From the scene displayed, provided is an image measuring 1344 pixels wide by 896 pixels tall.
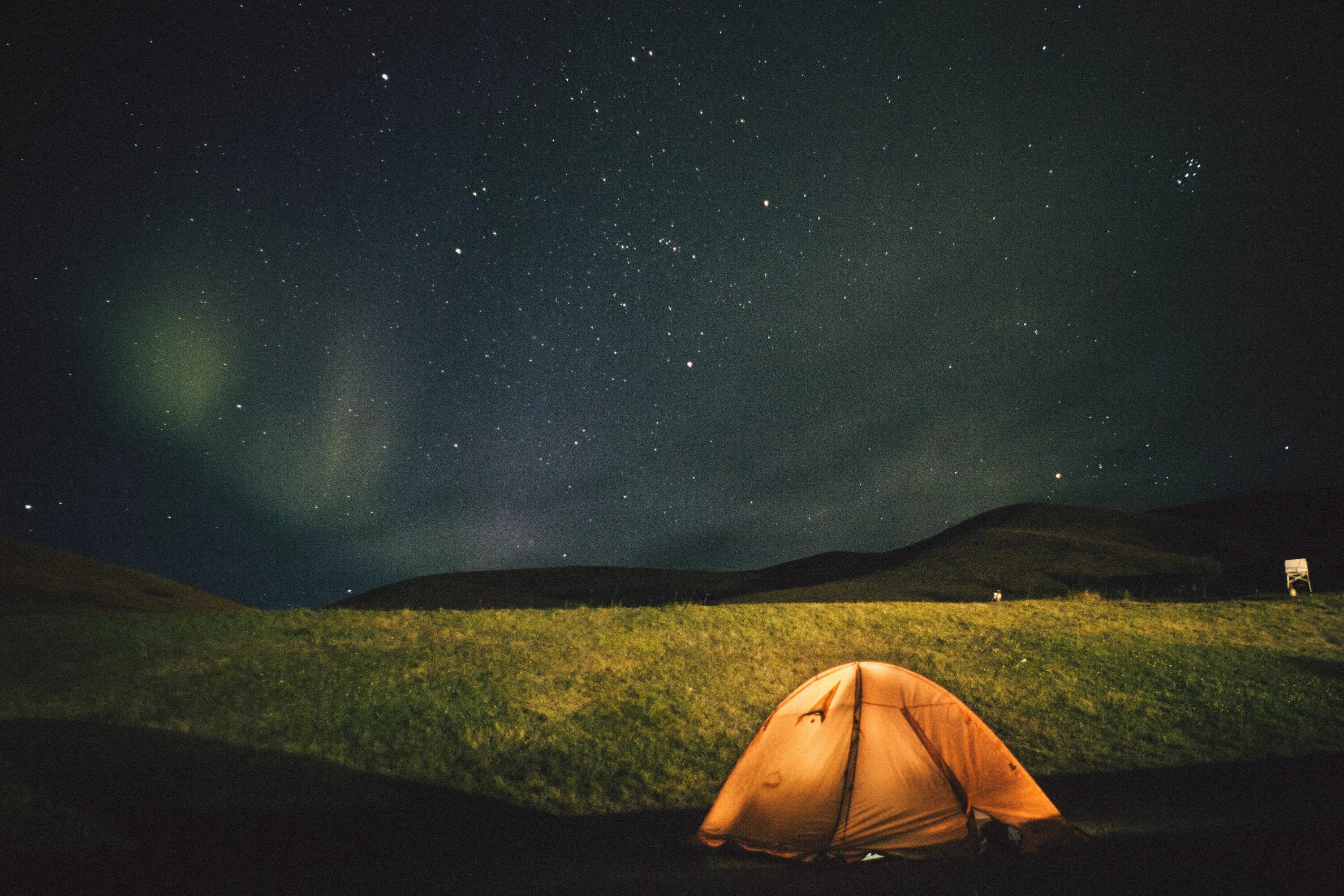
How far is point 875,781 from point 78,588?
165ft

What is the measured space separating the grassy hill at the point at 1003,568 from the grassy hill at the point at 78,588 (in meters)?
12.2

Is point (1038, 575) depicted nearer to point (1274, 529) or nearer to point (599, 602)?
point (599, 602)

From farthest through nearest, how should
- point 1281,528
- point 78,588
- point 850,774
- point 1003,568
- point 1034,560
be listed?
point 1281,528
point 1034,560
point 1003,568
point 78,588
point 850,774

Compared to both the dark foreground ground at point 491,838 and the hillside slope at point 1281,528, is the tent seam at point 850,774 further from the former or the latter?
the hillside slope at point 1281,528

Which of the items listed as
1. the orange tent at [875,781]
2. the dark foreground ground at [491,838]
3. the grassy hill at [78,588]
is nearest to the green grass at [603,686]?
the dark foreground ground at [491,838]

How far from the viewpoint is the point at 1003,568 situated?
55562mm

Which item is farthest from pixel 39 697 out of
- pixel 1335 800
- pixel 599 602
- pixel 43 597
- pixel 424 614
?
pixel 599 602

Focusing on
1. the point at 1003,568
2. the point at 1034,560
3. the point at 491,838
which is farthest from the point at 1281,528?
the point at 491,838

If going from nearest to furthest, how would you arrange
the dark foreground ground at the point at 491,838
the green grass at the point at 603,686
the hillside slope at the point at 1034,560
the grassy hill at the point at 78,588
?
the dark foreground ground at the point at 491,838 → the green grass at the point at 603,686 → the grassy hill at the point at 78,588 → the hillside slope at the point at 1034,560

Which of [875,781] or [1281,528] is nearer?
[875,781]

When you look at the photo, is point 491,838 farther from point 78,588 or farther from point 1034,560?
point 1034,560

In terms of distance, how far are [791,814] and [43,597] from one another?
46.8m

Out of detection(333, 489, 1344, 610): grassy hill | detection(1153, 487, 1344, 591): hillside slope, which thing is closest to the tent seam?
detection(333, 489, 1344, 610): grassy hill

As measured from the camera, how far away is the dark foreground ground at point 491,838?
24.2ft
